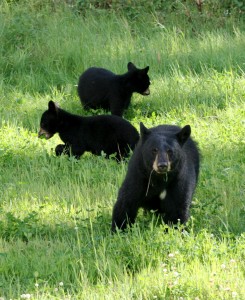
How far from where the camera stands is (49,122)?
952cm

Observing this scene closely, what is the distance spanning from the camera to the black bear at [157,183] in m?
6.08

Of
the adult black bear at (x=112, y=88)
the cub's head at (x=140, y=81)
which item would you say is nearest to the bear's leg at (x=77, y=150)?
the adult black bear at (x=112, y=88)

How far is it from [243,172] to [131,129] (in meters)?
1.76

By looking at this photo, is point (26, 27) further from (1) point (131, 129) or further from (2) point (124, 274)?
(2) point (124, 274)

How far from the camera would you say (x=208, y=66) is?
1147 cm

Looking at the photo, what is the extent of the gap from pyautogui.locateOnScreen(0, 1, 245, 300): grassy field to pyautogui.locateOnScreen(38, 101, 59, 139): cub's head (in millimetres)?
170

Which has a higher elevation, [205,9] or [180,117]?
[205,9]

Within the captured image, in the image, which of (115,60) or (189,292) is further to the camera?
(115,60)

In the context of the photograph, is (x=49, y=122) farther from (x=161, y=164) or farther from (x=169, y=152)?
(x=161, y=164)

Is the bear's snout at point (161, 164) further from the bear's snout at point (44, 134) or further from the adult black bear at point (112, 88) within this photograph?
the adult black bear at point (112, 88)

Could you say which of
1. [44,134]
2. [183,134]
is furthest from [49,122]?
[183,134]

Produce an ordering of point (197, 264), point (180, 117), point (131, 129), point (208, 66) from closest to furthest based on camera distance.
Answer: point (197, 264), point (131, 129), point (180, 117), point (208, 66)

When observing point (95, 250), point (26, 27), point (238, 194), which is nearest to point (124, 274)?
point (95, 250)

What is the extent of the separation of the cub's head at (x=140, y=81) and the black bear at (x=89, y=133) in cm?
152
